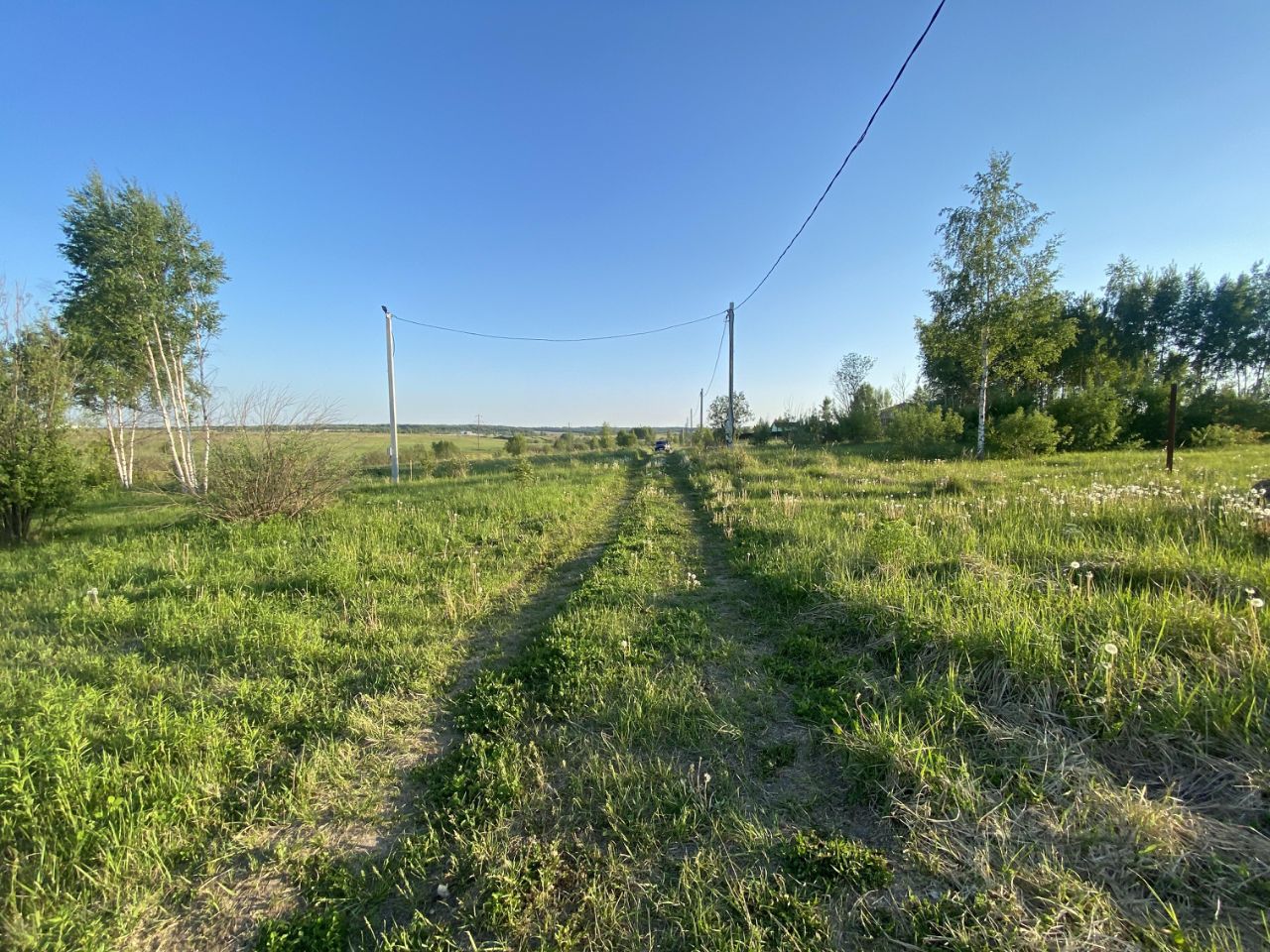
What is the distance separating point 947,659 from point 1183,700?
1.07 m

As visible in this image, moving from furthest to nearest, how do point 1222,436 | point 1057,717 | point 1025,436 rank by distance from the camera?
point 1222,436 < point 1025,436 < point 1057,717

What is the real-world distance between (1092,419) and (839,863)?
91.0ft

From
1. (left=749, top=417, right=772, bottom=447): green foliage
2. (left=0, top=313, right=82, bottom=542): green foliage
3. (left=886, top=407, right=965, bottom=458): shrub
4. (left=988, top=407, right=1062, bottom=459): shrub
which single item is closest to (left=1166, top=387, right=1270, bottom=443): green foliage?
(left=988, top=407, right=1062, bottom=459): shrub

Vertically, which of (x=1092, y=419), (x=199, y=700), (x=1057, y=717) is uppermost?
(x=1092, y=419)

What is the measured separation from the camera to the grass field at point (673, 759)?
5.87 feet

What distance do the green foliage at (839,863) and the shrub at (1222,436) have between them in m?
30.2

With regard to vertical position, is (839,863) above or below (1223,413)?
below

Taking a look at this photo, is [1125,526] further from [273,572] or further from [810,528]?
[273,572]

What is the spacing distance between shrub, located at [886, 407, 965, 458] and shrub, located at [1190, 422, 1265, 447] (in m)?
9.66

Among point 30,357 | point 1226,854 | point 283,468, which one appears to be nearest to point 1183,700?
point 1226,854

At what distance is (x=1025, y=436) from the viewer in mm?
19453

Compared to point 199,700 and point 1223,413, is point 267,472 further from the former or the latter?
point 1223,413

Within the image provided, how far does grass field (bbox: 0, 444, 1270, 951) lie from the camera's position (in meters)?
1.79

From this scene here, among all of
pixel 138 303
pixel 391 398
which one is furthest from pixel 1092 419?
pixel 138 303
